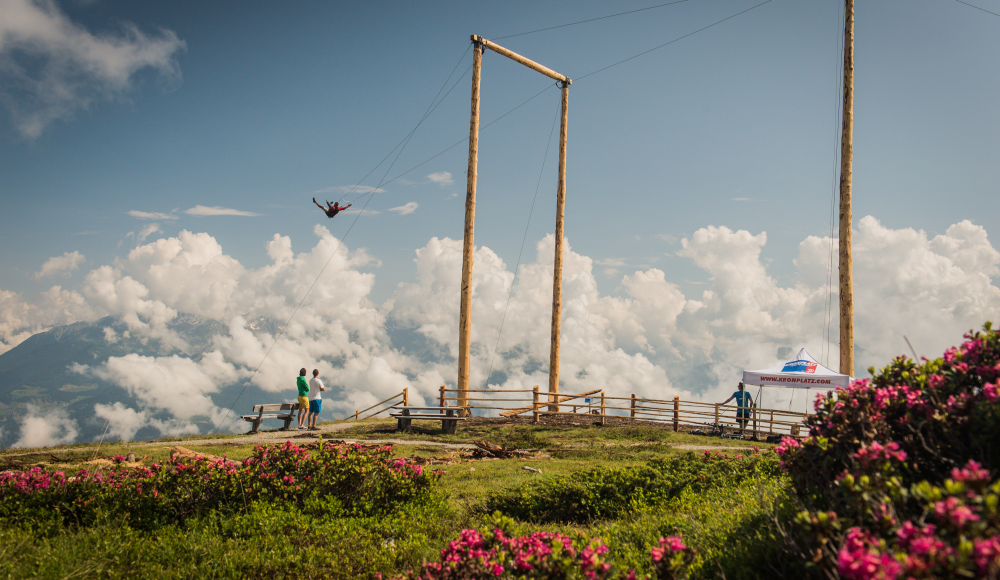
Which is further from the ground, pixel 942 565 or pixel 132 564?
pixel 942 565

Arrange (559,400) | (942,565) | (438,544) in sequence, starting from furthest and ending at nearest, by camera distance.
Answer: (559,400) → (438,544) → (942,565)

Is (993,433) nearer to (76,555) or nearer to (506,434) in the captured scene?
(76,555)

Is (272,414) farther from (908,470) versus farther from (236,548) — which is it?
(908,470)

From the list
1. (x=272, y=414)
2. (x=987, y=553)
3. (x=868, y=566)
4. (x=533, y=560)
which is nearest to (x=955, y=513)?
(x=987, y=553)

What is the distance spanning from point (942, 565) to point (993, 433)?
3.93ft

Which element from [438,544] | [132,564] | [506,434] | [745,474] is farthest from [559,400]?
[132,564]

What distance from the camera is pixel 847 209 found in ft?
49.4

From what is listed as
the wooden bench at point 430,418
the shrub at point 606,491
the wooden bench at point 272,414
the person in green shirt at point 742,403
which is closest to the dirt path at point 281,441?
the wooden bench at point 272,414

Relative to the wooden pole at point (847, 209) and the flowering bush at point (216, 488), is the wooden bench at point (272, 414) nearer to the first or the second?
the flowering bush at point (216, 488)

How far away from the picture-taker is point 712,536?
4387 mm

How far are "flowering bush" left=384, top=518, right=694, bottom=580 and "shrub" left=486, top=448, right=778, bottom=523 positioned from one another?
9.79ft

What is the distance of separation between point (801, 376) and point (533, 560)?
14681mm

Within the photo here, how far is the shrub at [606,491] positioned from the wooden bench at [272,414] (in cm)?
1115

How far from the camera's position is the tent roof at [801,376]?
1435 cm
